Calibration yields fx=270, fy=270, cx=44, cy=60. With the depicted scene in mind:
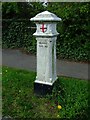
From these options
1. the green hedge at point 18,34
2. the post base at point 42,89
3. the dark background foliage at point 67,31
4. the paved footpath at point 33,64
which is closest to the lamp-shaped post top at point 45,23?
the post base at point 42,89

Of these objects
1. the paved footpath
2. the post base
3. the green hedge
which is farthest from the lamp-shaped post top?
the green hedge

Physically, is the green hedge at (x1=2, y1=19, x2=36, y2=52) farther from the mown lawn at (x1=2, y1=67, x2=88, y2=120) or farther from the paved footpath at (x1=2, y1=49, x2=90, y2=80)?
the mown lawn at (x1=2, y1=67, x2=88, y2=120)

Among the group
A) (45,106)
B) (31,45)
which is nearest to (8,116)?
(45,106)

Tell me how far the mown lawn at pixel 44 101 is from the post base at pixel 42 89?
85 mm

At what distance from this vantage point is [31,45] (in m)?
11.4

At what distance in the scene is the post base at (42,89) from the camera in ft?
17.4

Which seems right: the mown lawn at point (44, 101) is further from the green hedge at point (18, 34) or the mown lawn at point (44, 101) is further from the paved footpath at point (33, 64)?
the green hedge at point (18, 34)

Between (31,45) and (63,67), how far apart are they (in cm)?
294

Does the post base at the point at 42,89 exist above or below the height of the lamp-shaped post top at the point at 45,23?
below

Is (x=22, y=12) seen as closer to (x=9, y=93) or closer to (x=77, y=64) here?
(x=77, y=64)

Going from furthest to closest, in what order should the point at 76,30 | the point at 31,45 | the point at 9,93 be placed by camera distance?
the point at 31,45
the point at 76,30
the point at 9,93

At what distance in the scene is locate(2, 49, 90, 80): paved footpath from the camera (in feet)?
26.1

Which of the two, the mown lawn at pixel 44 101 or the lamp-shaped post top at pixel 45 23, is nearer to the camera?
the mown lawn at pixel 44 101

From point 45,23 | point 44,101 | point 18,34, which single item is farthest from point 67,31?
point 44,101
